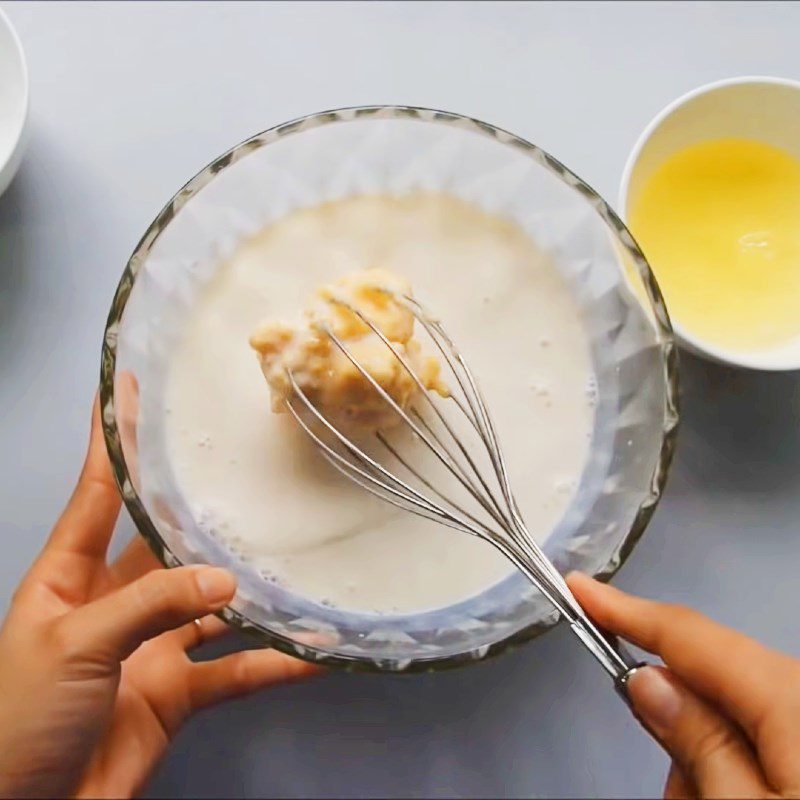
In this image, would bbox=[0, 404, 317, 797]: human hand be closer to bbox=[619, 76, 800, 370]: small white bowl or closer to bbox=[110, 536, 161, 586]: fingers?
bbox=[110, 536, 161, 586]: fingers

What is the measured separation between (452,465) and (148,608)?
24 centimetres

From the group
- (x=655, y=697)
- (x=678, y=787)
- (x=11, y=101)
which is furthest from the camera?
(x=11, y=101)

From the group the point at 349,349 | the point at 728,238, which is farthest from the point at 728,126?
the point at 349,349

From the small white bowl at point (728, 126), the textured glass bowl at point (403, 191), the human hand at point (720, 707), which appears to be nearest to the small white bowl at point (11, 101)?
the textured glass bowl at point (403, 191)

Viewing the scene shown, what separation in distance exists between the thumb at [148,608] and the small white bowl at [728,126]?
15.4 inches

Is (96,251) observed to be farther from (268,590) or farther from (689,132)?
(689,132)

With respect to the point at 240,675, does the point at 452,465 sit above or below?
above

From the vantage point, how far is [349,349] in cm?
67

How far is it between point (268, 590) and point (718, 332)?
412 mm

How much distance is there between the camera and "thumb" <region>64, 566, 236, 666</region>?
62cm

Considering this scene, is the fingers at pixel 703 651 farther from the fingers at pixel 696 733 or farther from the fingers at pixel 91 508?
the fingers at pixel 91 508

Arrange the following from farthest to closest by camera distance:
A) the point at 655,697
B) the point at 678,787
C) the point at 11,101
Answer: the point at 11,101, the point at 678,787, the point at 655,697

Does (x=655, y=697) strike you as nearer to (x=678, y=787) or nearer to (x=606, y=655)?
(x=606, y=655)

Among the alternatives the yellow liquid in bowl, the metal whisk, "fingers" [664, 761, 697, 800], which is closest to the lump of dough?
the metal whisk
